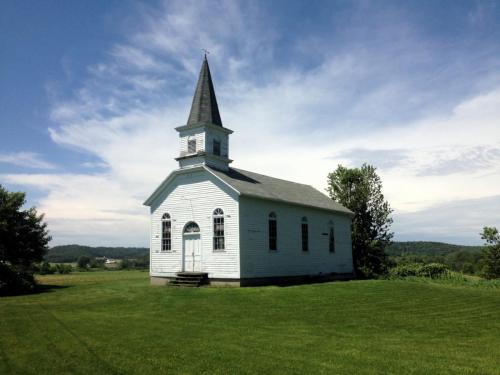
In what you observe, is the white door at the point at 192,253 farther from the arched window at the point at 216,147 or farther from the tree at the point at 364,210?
the tree at the point at 364,210

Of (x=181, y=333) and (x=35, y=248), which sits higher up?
(x=35, y=248)

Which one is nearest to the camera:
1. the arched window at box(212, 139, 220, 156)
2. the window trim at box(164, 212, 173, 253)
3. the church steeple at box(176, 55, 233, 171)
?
the church steeple at box(176, 55, 233, 171)

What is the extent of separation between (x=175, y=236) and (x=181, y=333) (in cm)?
1442

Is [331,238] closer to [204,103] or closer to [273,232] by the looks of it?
[273,232]

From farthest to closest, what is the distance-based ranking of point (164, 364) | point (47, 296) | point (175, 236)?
point (175, 236), point (47, 296), point (164, 364)

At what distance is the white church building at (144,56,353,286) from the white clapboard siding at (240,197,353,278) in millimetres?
54

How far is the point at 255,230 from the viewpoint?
24.0m

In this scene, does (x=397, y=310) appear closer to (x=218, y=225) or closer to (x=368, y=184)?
(x=218, y=225)

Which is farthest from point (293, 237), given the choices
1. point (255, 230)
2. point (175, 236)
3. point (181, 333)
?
point (181, 333)

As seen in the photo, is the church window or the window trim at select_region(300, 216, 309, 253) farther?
the window trim at select_region(300, 216, 309, 253)

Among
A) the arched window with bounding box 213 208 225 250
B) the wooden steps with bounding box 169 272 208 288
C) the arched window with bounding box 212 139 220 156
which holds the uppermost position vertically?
the arched window with bounding box 212 139 220 156

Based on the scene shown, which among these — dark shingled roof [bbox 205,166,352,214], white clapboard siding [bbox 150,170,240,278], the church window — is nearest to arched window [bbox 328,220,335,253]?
Answer: dark shingled roof [bbox 205,166,352,214]

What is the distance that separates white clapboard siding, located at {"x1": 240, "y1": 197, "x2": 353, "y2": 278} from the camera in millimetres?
23562

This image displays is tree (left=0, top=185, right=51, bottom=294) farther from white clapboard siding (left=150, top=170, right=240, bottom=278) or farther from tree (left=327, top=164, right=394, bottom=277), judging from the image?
tree (left=327, top=164, right=394, bottom=277)
